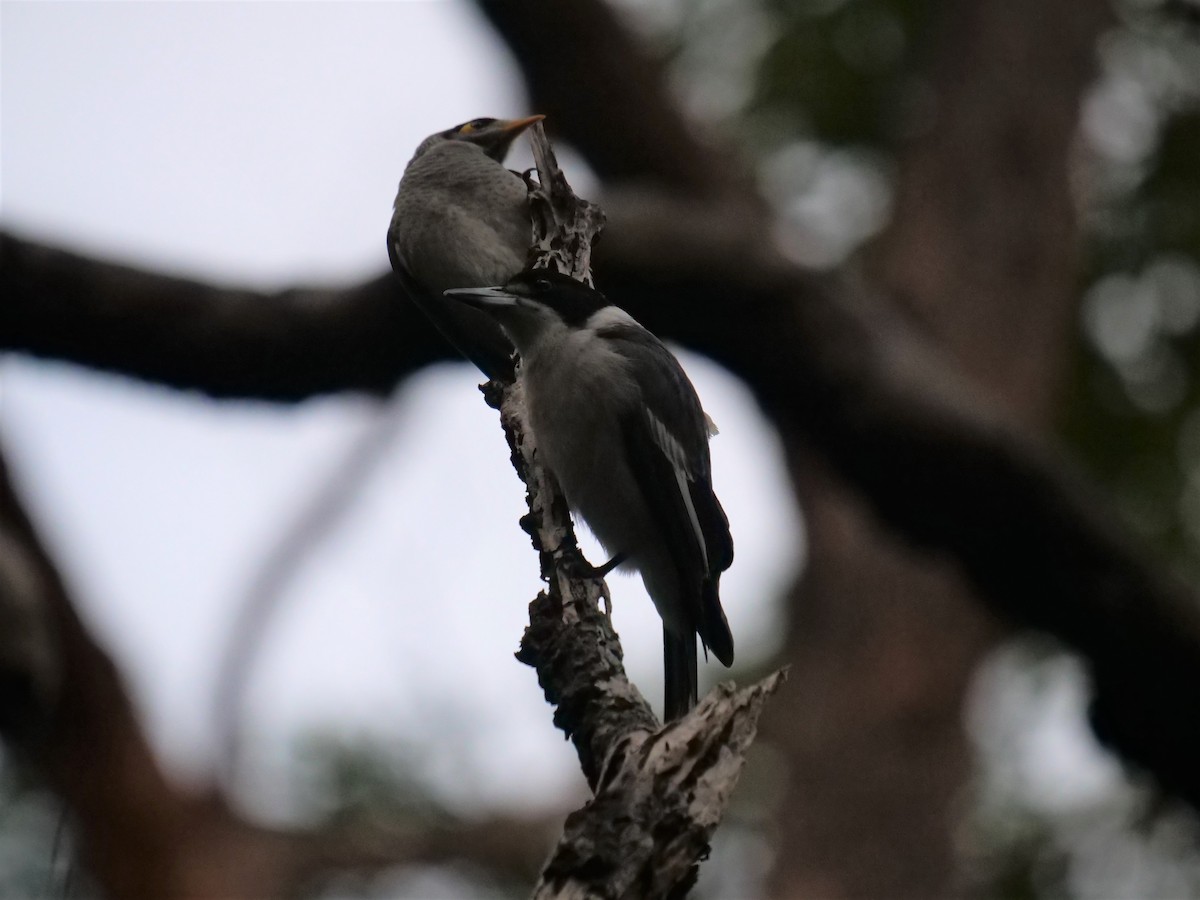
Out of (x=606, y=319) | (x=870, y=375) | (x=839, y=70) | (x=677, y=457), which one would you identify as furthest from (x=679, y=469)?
(x=839, y=70)

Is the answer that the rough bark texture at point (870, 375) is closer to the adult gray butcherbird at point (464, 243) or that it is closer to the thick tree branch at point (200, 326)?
the thick tree branch at point (200, 326)

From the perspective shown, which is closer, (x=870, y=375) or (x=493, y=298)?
(x=493, y=298)

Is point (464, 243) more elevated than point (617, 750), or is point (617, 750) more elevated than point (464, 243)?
point (464, 243)

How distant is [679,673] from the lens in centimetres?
327

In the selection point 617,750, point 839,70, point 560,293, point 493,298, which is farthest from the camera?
point 839,70

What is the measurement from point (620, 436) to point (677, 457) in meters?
0.16

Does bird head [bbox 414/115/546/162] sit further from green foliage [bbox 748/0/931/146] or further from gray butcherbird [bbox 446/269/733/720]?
green foliage [bbox 748/0/931/146]

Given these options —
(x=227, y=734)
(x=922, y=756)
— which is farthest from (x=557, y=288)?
(x=227, y=734)

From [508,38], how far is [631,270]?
6.52 ft

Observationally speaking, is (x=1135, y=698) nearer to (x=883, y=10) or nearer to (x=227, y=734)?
(x=227, y=734)

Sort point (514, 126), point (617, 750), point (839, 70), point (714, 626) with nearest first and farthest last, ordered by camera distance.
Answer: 1. point (617, 750)
2. point (714, 626)
3. point (514, 126)
4. point (839, 70)

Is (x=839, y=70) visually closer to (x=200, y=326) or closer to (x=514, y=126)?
(x=514, y=126)

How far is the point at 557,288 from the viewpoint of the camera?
343cm

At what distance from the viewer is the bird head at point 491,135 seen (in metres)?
5.25
